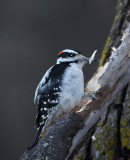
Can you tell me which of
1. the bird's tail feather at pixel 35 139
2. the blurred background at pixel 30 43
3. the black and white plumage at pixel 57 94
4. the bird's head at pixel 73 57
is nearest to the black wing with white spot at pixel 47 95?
the black and white plumage at pixel 57 94

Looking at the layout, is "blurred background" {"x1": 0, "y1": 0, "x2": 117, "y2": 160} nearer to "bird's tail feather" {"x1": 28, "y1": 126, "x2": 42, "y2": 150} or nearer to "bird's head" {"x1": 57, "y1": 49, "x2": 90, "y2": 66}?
"bird's head" {"x1": 57, "y1": 49, "x2": 90, "y2": 66}

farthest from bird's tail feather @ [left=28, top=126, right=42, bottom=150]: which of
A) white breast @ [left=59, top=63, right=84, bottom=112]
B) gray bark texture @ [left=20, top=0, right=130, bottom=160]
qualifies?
white breast @ [left=59, top=63, right=84, bottom=112]

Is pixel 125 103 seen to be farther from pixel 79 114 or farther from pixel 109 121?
pixel 79 114

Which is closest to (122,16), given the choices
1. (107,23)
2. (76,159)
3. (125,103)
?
(125,103)

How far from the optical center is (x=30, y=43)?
268 inches

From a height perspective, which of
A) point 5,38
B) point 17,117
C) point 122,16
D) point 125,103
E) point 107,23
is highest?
point 5,38

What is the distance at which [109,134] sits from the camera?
3713mm

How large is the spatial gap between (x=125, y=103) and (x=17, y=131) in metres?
3.10

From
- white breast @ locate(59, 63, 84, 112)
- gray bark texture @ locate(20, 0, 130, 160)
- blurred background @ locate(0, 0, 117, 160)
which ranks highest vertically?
blurred background @ locate(0, 0, 117, 160)

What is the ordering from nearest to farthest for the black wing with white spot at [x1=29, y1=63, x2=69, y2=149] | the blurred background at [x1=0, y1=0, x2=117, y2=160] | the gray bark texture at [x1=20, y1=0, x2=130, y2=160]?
the gray bark texture at [x1=20, y1=0, x2=130, y2=160] < the black wing with white spot at [x1=29, y1=63, x2=69, y2=149] < the blurred background at [x1=0, y1=0, x2=117, y2=160]

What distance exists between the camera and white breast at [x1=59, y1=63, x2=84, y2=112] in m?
3.80

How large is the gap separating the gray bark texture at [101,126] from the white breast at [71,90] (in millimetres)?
85

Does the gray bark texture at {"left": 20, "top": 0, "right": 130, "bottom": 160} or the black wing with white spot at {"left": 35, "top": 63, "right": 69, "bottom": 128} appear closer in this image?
the gray bark texture at {"left": 20, "top": 0, "right": 130, "bottom": 160}

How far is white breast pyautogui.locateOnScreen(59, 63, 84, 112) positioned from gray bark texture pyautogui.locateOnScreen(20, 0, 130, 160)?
0.08 meters
